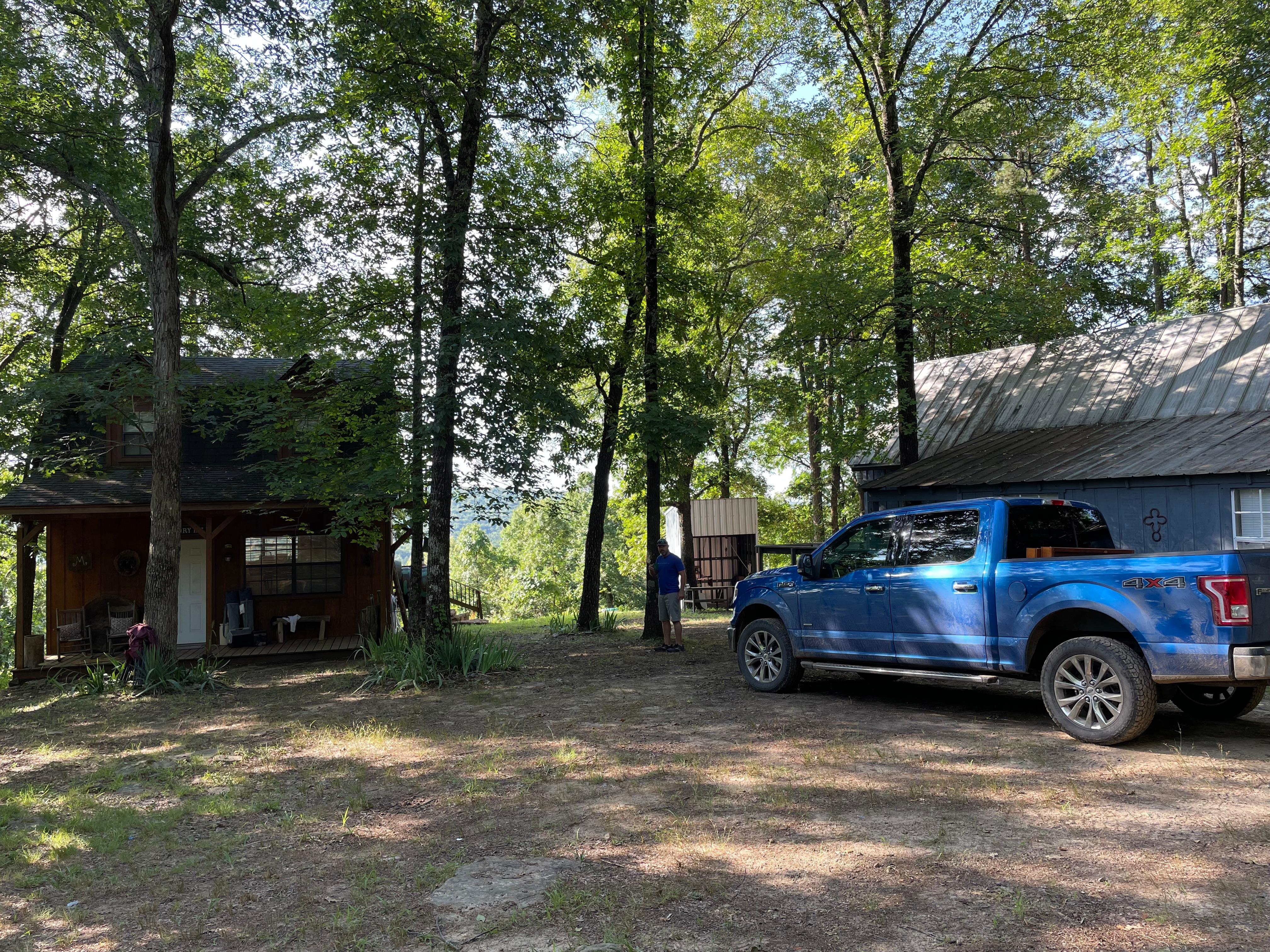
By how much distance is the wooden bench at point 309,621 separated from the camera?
1728cm

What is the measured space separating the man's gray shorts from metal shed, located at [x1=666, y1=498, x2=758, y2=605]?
12191mm

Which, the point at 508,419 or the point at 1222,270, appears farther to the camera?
the point at 1222,270

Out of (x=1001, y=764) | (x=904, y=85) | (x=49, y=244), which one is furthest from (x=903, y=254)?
(x=49, y=244)

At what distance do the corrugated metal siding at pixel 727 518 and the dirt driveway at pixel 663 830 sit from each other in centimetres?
1745

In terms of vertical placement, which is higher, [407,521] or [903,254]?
[903,254]

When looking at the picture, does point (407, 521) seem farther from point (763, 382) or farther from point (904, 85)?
point (904, 85)

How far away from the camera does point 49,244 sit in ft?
62.5

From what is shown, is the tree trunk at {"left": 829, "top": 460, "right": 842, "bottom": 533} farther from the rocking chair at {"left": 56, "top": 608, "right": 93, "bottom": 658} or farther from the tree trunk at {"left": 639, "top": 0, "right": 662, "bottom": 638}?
the rocking chair at {"left": 56, "top": 608, "right": 93, "bottom": 658}

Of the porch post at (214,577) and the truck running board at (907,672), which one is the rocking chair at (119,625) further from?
the truck running board at (907,672)

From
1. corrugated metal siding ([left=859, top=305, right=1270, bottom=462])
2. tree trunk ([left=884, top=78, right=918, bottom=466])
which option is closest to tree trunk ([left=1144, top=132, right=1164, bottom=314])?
corrugated metal siding ([left=859, top=305, right=1270, bottom=462])

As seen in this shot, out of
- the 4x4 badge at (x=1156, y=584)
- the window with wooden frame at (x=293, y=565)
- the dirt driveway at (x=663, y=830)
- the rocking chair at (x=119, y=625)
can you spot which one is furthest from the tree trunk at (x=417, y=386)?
the 4x4 badge at (x=1156, y=584)

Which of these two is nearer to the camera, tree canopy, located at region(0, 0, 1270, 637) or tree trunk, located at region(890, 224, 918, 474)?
tree canopy, located at region(0, 0, 1270, 637)

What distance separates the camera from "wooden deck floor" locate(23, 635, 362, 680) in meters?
Result: 14.6

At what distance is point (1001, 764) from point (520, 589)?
44771 millimetres
